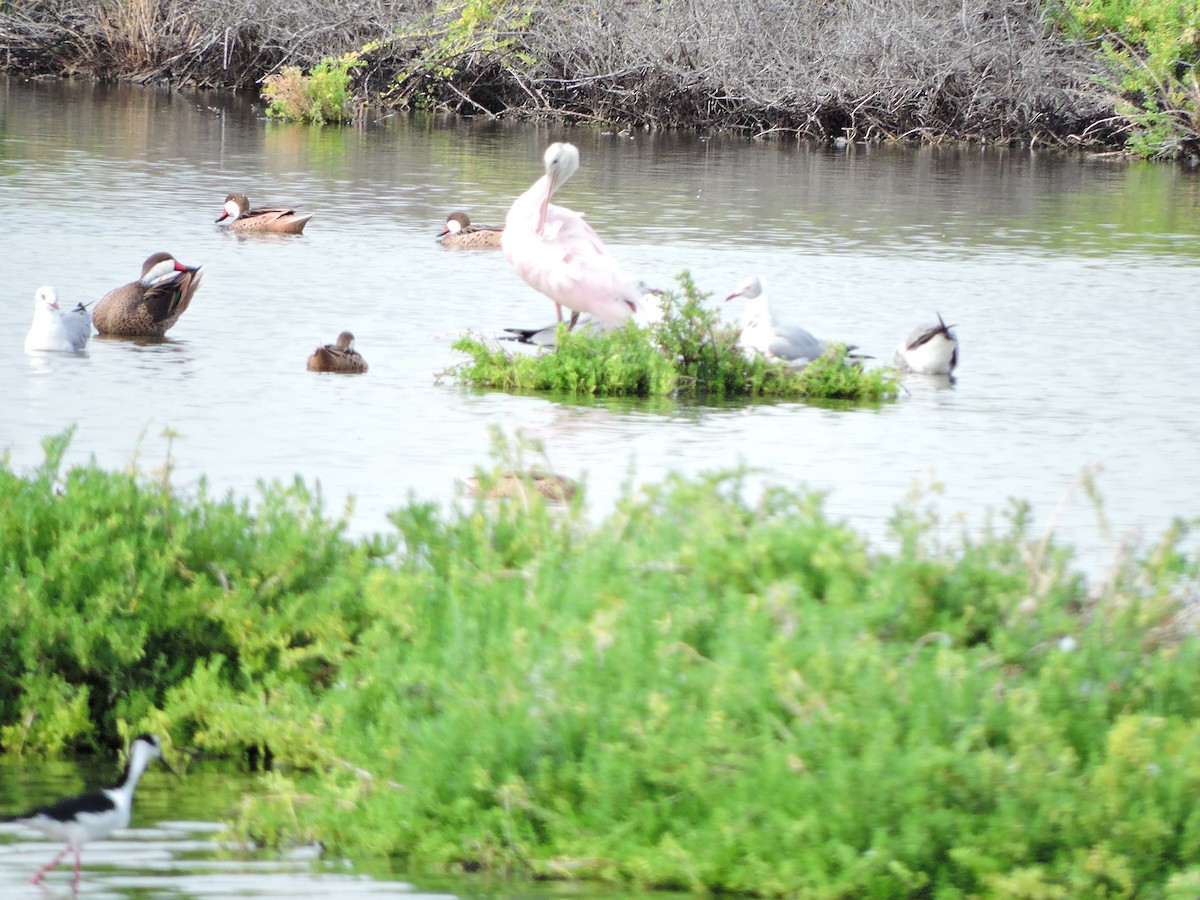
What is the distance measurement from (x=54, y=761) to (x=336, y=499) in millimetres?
2635

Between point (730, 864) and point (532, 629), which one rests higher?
point (532, 629)

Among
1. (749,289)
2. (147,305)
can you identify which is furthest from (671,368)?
(147,305)

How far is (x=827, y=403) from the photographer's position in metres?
10.6

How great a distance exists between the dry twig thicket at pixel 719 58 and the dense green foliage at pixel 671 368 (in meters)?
21.3

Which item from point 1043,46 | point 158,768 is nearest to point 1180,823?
point 158,768

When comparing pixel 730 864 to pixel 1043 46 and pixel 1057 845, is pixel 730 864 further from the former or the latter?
pixel 1043 46

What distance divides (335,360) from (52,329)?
1.68 meters

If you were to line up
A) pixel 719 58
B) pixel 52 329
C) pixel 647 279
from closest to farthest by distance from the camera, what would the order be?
pixel 52 329, pixel 647 279, pixel 719 58

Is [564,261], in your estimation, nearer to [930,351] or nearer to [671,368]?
[671,368]

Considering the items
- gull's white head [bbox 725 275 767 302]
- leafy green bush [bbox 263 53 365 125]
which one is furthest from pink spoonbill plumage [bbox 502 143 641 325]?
leafy green bush [bbox 263 53 365 125]

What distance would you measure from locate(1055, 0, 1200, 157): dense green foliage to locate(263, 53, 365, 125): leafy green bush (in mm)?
12656

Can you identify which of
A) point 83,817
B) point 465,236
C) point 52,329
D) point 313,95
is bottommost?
point 83,817

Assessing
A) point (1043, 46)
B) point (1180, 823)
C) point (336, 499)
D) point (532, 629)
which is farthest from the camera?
point (1043, 46)

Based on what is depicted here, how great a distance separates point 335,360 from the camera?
35.1 feet
